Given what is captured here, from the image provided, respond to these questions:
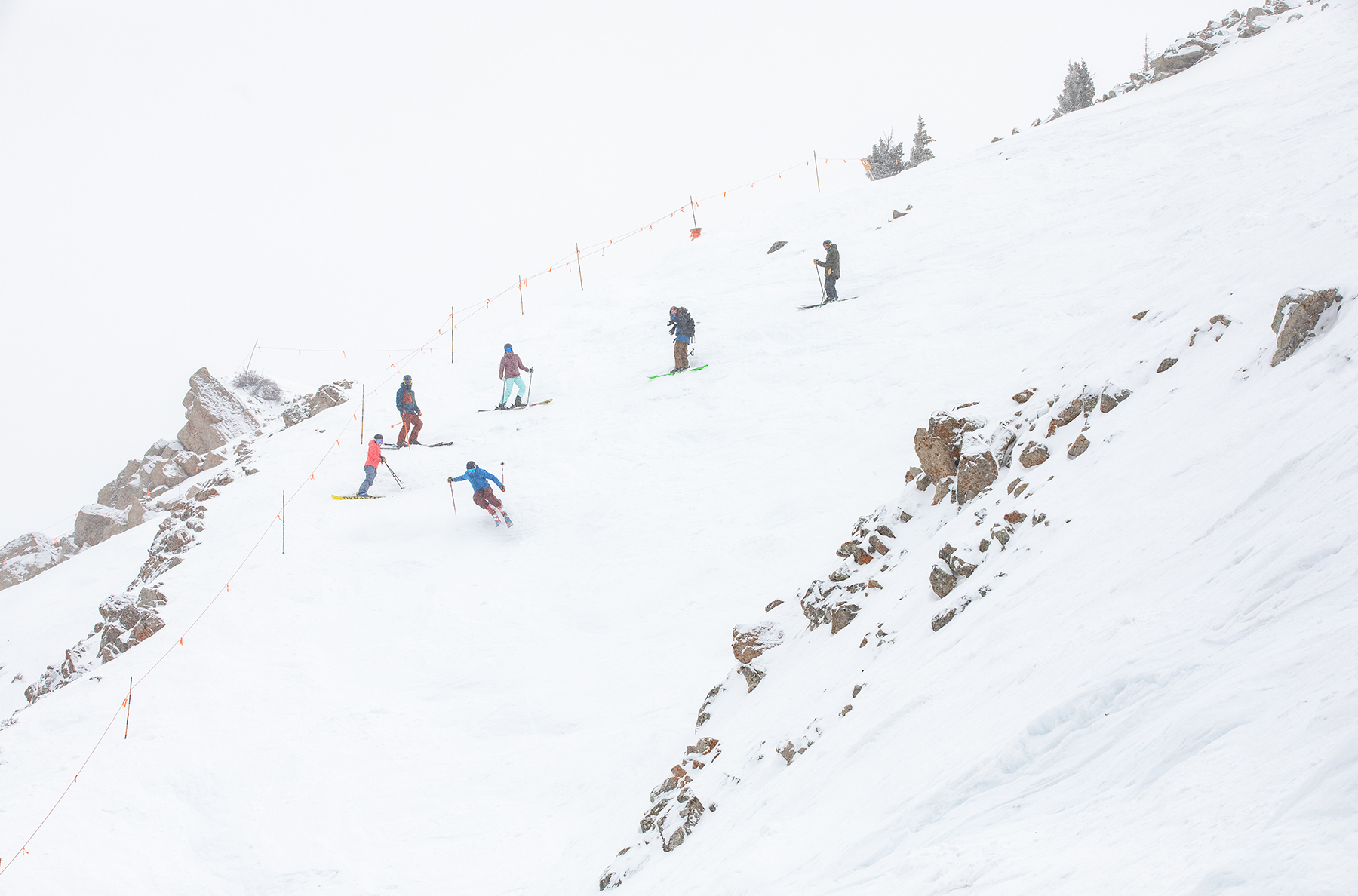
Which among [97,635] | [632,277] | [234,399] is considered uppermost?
[632,277]

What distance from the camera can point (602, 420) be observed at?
16.9m

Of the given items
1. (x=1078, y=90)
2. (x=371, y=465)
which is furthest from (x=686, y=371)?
(x=1078, y=90)

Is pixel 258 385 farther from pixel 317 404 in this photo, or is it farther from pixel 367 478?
pixel 367 478

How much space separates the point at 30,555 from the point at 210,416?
22.2ft

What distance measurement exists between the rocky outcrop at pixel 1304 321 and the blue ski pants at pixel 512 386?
48.9 ft

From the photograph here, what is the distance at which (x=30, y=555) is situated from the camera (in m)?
24.4

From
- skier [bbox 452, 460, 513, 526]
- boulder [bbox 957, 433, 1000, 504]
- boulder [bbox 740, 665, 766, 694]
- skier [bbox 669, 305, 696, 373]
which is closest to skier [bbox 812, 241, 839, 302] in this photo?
skier [bbox 669, 305, 696, 373]

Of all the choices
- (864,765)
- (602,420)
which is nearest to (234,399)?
(602,420)

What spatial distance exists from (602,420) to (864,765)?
12.8 m

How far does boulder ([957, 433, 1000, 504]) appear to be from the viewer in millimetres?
7508

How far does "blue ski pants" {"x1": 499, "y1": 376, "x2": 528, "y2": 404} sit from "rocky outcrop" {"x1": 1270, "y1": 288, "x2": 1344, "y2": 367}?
48.9 ft

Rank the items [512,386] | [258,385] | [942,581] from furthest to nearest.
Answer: [258,385]
[512,386]
[942,581]

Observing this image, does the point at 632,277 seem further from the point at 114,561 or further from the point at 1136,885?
the point at 1136,885

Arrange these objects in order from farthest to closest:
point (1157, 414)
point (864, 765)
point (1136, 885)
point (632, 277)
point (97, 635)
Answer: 1. point (632, 277)
2. point (97, 635)
3. point (1157, 414)
4. point (864, 765)
5. point (1136, 885)
